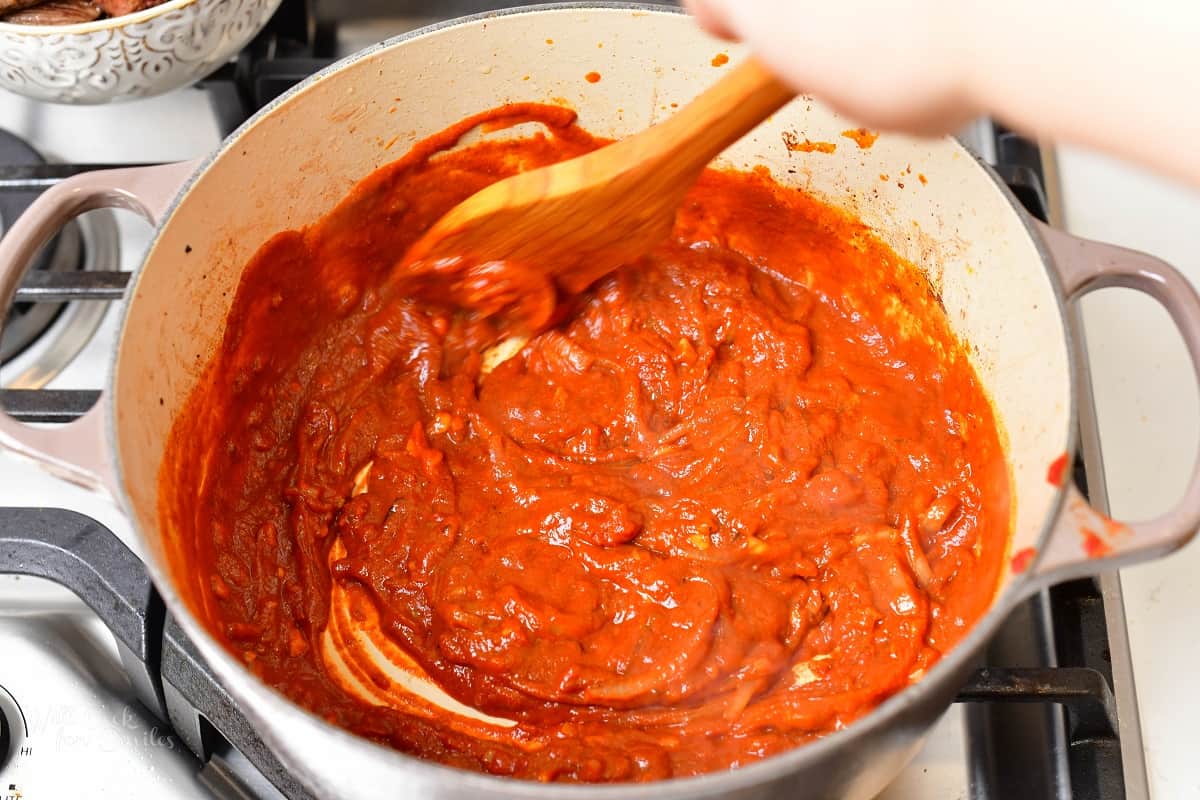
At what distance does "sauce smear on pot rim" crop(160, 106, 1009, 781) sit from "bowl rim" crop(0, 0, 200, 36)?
0.31 m

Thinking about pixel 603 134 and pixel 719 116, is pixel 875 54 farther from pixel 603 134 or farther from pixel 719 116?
pixel 603 134

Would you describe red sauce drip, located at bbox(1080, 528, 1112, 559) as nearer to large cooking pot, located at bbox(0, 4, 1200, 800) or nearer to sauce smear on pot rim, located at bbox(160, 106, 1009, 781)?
large cooking pot, located at bbox(0, 4, 1200, 800)

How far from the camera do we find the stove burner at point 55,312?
1424 mm

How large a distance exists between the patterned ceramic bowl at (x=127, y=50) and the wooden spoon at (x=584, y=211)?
0.36 m

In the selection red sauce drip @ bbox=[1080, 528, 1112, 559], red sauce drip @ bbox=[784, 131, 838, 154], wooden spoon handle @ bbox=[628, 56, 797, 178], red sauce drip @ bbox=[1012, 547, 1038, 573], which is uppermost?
wooden spoon handle @ bbox=[628, 56, 797, 178]

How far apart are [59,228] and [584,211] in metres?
0.59

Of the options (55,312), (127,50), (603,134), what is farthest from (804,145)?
(55,312)

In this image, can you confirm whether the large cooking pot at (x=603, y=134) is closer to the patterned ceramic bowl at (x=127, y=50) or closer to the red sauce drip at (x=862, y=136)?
the red sauce drip at (x=862, y=136)

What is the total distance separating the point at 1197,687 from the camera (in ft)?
4.17

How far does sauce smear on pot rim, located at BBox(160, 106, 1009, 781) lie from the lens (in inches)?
51.6

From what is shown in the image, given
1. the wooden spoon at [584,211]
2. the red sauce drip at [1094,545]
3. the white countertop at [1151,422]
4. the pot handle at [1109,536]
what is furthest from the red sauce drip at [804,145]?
the red sauce drip at [1094,545]

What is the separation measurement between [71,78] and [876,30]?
1.01 metres

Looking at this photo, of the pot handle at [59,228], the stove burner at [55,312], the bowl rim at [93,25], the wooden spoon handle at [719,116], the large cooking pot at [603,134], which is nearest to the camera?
the large cooking pot at [603,134]

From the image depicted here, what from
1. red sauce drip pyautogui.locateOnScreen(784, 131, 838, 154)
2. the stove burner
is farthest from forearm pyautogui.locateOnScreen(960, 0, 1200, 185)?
the stove burner
